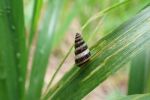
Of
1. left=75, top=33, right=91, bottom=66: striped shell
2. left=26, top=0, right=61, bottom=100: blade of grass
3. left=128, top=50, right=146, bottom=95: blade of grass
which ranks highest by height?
left=75, top=33, right=91, bottom=66: striped shell

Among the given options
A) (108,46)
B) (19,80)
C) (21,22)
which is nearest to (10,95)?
(19,80)

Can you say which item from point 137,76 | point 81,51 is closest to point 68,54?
point 81,51

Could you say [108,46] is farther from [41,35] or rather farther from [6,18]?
[41,35]

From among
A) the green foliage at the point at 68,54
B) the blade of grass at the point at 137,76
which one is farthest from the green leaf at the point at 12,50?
the blade of grass at the point at 137,76

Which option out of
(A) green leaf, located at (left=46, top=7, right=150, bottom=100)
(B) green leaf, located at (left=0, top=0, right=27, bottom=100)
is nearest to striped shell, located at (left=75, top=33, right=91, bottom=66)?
(A) green leaf, located at (left=46, top=7, right=150, bottom=100)

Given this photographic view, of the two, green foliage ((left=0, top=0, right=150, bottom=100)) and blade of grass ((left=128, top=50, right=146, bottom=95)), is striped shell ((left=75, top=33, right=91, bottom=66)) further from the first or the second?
blade of grass ((left=128, top=50, right=146, bottom=95))

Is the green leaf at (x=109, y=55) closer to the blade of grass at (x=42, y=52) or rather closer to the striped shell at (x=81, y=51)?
the striped shell at (x=81, y=51)
